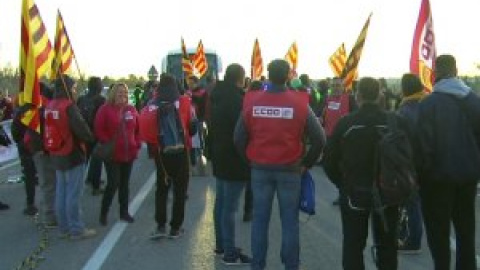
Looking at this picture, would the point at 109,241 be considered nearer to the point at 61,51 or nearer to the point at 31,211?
the point at 31,211

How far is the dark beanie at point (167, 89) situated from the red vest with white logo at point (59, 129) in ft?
3.80

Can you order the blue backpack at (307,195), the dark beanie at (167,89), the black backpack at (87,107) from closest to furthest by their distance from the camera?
1. the blue backpack at (307,195)
2. the dark beanie at (167,89)
3. the black backpack at (87,107)

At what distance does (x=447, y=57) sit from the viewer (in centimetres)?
615

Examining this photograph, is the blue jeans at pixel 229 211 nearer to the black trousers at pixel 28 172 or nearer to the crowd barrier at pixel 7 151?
the black trousers at pixel 28 172

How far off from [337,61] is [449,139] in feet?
40.5

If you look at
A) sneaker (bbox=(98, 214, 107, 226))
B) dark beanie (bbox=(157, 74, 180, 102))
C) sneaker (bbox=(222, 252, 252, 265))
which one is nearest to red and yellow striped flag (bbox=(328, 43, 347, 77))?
sneaker (bbox=(98, 214, 107, 226))

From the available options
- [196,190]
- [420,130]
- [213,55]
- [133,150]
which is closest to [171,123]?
[133,150]

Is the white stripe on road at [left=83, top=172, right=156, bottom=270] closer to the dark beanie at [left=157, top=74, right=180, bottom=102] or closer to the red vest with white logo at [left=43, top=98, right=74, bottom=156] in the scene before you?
the red vest with white logo at [left=43, top=98, right=74, bottom=156]

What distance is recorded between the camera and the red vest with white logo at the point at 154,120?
843 centimetres

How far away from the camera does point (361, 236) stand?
568 cm

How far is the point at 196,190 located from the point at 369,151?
7235mm

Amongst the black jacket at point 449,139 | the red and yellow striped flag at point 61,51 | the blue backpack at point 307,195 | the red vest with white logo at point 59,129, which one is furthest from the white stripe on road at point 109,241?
the black jacket at point 449,139

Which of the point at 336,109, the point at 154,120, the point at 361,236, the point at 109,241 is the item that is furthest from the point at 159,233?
the point at 336,109

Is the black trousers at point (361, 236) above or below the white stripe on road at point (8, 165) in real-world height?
above
